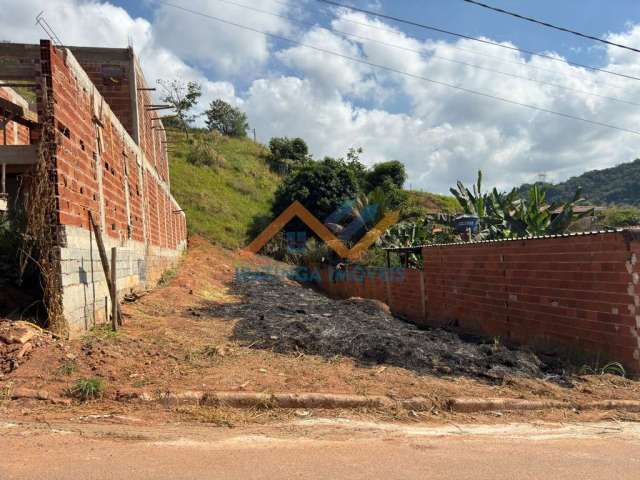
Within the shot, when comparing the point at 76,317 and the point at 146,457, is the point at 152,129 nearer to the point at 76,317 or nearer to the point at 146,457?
the point at 76,317

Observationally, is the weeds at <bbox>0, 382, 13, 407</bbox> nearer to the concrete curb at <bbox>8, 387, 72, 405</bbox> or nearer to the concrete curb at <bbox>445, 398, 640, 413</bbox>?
the concrete curb at <bbox>8, 387, 72, 405</bbox>

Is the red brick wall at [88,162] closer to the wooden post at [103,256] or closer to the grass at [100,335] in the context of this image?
the wooden post at [103,256]

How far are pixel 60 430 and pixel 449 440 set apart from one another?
2.93 meters

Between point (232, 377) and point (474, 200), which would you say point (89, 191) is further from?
point (474, 200)

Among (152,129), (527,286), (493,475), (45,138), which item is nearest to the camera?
(493,475)

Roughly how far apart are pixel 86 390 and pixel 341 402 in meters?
2.24

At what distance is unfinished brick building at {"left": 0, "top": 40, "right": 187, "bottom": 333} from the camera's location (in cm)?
519

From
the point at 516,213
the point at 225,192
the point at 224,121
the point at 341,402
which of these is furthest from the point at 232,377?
the point at 224,121

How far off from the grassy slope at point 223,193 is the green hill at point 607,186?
28666mm

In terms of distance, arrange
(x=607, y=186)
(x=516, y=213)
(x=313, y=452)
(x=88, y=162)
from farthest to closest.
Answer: (x=607, y=186)
(x=516, y=213)
(x=88, y=162)
(x=313, y=452)

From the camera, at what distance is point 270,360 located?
18.3 feet

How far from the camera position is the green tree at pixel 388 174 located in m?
32.5

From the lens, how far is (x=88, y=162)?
6.29m

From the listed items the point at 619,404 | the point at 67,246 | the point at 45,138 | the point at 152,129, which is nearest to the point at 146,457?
the point at 67,246
